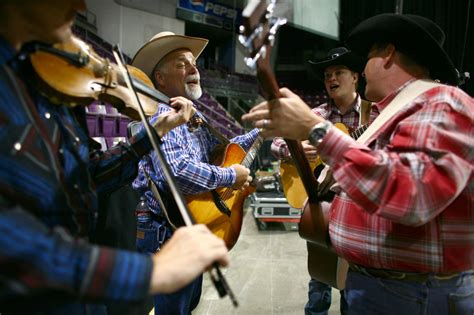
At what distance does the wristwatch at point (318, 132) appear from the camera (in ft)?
3.19

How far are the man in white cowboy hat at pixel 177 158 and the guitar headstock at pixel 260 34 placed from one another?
824 millimetres

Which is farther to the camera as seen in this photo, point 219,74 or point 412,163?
point 219,74

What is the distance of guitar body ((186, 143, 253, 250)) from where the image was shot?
1.86m

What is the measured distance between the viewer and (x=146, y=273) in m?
0.63

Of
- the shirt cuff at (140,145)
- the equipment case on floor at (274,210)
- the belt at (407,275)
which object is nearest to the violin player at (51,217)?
the shirt cuff at (140,145)

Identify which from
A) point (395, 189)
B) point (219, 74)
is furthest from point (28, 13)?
point (219, 74)

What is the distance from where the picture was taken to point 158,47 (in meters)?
1.87

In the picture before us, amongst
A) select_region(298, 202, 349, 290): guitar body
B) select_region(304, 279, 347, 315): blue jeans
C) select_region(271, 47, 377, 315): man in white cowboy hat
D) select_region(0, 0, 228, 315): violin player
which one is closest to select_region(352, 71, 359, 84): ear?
select_region(271, 47, 377, 315): man in white cowboy hat

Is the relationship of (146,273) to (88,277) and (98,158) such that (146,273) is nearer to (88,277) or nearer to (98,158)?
(88,277)

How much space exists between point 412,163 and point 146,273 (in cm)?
73

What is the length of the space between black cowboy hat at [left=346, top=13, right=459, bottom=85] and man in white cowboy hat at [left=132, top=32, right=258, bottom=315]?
3.20ft

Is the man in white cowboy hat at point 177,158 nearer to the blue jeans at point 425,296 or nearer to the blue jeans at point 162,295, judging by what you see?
the blue jeans at point 162,295

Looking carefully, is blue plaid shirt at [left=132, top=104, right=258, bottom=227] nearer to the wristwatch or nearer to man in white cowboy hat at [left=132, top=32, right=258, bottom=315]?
man in white cowboy hat at [left=132, top=32, right=258, bottom=315]

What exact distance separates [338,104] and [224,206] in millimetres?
1248
